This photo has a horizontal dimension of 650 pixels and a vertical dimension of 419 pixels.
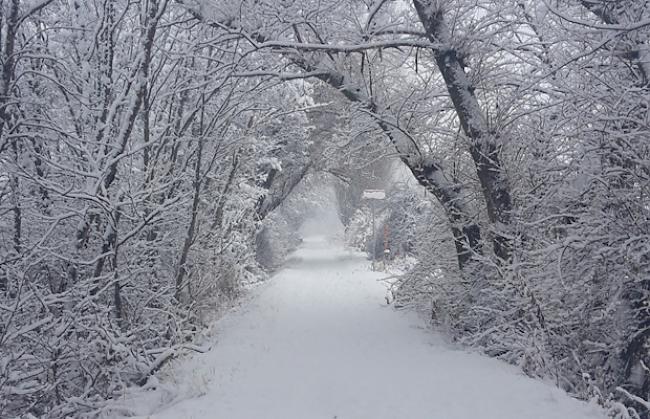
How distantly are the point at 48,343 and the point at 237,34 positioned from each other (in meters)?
4.84

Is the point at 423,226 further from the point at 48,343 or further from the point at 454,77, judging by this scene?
the point at 48,343

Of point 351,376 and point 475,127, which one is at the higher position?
point 475,127

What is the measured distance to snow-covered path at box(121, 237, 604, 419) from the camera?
4.85 metres

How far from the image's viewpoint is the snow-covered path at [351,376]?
485 cm

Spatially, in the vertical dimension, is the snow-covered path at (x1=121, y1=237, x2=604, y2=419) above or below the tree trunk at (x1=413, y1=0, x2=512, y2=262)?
below

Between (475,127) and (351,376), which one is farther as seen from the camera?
(475,127)

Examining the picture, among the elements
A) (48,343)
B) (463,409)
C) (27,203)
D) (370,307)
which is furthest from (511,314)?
(27,203)

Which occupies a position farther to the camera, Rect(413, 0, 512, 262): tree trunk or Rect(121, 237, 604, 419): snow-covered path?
Rect(413, 0, 512, 262): tree trunk

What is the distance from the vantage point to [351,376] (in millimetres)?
6254

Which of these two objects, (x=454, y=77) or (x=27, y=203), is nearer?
(x=27, y=203)

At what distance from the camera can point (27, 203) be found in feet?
18.0

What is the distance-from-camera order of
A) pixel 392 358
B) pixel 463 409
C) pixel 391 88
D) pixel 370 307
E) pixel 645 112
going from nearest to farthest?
pixel 463 409
pixel 645 112
pixel 392 358
pixel 391 88
pixel 370 307

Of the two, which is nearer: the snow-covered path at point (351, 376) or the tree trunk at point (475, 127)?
the snow-covered path at point (351, 376)

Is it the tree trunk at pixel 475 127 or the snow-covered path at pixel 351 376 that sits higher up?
the tree trunk at pixel 475 127
